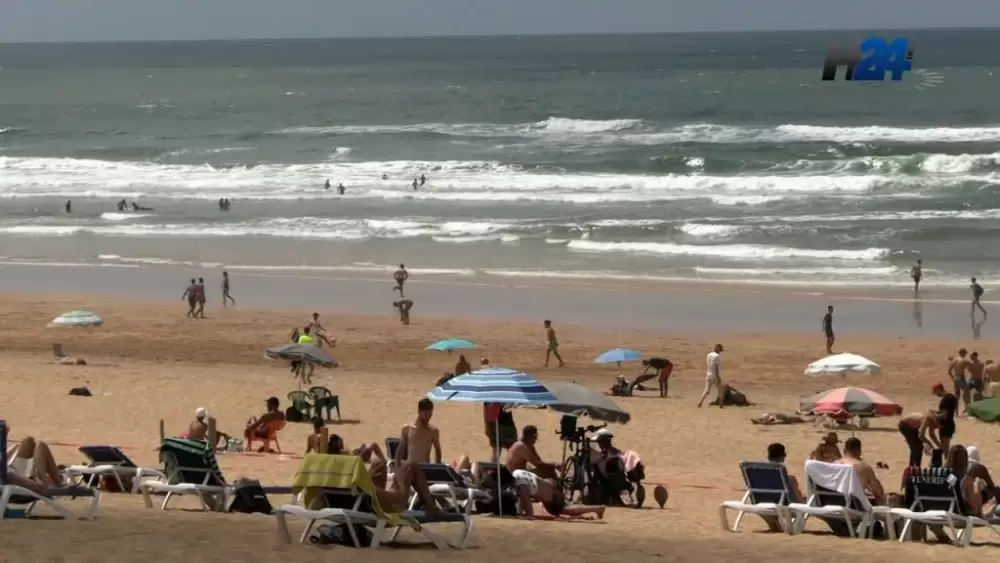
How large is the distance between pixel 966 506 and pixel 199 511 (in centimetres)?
531

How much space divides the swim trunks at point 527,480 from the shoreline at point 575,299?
13.4 metres

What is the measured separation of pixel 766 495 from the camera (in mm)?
10586

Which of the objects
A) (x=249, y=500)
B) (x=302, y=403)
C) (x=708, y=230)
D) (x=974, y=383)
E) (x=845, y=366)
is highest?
(x=708, y=230)

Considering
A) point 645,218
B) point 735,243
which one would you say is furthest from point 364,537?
point 645,218

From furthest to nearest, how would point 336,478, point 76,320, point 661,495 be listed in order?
1. point 76,320
2. point 661,495
3. point 336,478

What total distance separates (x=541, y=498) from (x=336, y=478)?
257 centimetres

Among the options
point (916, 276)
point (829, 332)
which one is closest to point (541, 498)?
point (829, 332)

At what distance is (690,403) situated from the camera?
18.4 metres

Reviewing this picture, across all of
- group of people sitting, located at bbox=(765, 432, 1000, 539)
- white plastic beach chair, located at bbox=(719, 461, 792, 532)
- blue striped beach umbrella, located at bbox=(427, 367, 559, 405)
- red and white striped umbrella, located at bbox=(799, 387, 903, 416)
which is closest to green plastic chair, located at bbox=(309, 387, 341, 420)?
red and white striped umbrella, located at bbox=(799, 387, 903, 416)

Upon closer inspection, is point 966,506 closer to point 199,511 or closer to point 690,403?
point 199,511

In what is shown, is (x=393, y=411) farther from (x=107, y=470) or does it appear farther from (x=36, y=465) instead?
(x=36, y=465)

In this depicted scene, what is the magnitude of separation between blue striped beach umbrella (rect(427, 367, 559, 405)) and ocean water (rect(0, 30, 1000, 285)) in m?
19.2

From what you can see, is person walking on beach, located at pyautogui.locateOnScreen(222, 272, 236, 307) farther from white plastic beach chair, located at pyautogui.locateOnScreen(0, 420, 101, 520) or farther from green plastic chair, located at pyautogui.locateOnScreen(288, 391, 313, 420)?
white plastic beach chair, located at pyautogui.locateOnScreen(0, 420, 101, 520)

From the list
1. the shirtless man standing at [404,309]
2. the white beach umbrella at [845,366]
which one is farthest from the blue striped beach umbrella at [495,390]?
the shirtless man standing at [404,309]
